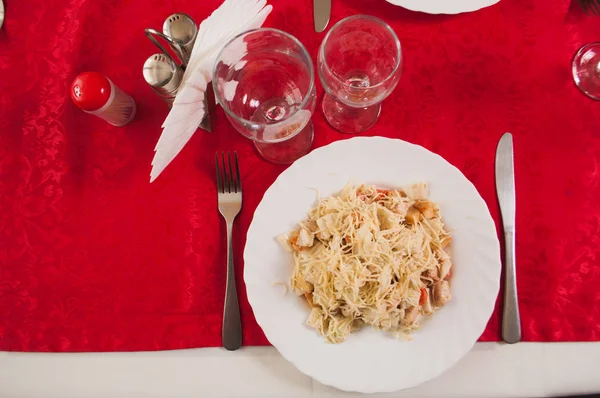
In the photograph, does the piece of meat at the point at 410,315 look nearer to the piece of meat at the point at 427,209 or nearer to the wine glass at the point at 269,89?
the piece of meat at the point at 427,209

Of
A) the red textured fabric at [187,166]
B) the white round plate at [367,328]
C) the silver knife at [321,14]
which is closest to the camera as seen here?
the white round plate at [367,328]

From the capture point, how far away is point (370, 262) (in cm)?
91

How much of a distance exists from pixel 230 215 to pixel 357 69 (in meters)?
0.54

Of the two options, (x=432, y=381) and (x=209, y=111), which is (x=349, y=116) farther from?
(x=432, y=381)

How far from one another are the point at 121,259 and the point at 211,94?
1.70 ft

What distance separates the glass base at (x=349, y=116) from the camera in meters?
1.09

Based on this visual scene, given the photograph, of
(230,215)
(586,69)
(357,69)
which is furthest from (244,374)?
(586,69)

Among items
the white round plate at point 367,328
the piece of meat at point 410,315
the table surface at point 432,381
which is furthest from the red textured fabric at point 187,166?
the piece of meat at point 410,315

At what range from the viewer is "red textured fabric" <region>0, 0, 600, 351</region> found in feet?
3.37

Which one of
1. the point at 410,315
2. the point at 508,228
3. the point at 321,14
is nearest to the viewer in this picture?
the point at 410,315

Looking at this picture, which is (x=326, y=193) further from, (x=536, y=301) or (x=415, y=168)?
(x=536, y=301)

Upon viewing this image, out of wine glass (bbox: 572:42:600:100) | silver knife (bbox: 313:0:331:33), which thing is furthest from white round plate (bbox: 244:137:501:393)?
wine glass (bbox: 572:42:600:100)

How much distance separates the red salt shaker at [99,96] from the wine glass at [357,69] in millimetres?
532

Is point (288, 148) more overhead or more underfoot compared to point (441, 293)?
more overhead
